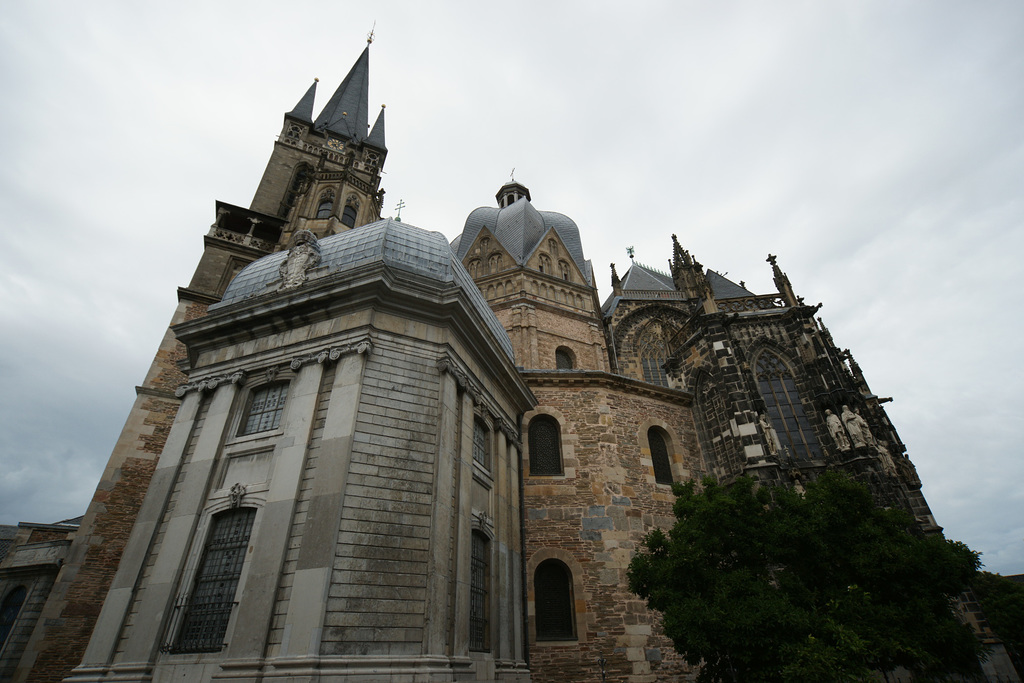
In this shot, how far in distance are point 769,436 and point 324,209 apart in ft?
72.6

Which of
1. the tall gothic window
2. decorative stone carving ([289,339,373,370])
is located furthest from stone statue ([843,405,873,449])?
decorative stone carving ([289,339,373,370])

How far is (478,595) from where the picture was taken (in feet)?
34.1

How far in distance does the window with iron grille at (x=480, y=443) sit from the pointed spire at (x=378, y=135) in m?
27.2

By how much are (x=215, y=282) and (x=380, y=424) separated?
14.7 metres

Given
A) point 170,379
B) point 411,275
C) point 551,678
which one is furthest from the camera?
point 170,379

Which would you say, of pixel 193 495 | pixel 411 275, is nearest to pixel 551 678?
pixel 193 495

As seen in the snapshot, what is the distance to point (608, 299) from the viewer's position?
34531 mm

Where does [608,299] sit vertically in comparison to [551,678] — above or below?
above

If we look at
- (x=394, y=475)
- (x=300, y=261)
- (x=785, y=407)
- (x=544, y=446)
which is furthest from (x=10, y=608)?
(x=785, y=407)

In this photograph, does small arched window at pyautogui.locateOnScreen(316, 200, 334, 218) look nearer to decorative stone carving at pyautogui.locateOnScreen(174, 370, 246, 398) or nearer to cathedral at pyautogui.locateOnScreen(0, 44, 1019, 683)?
cathedral at pyautogui.locateOnScreen(0, 44, 1019, 683)

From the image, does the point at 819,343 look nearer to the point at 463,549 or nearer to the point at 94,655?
the point at 463,549

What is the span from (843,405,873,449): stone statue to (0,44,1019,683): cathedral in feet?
0.20

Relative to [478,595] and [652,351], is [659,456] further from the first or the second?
[652,351]

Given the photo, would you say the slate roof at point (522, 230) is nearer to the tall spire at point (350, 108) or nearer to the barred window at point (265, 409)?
the tall spire at point (350, 108)
